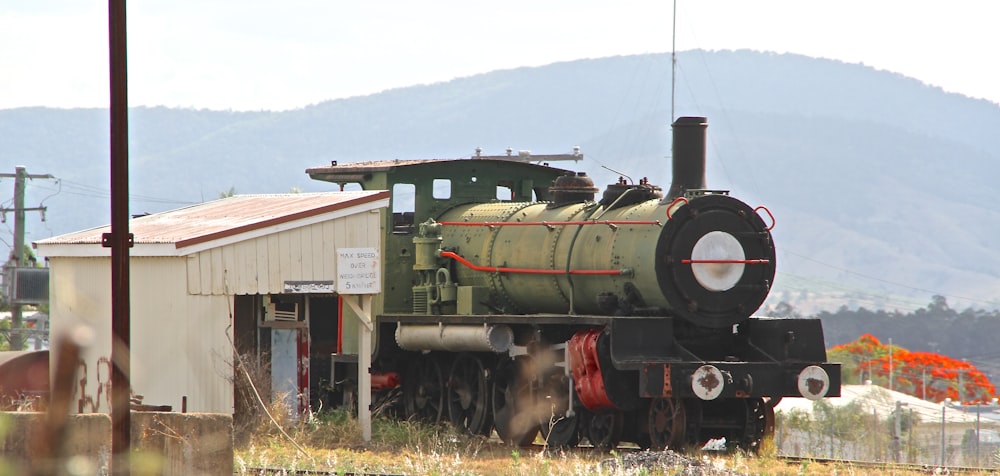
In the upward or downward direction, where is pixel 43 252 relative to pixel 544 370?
upward

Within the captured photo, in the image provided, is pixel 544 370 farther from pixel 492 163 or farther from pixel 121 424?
pixel 121 424

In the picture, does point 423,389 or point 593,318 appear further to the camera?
point 423,389

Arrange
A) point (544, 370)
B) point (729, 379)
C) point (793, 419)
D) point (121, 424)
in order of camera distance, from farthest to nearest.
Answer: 1. point (793, 419)
2. point (544, 370)
3. point (729, 379)
4. point (121, 424)

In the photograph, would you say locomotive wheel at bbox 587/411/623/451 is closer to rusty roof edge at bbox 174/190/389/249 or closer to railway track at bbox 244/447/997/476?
railway track at bbox 244/447/997/476

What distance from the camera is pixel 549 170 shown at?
713 inches

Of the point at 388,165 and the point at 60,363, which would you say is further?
the point at 388,165

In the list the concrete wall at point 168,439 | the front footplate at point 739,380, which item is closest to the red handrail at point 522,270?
the front footplate at point 739,380

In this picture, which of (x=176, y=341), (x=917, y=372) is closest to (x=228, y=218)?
(x=176, y=341)

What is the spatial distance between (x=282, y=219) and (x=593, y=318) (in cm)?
363

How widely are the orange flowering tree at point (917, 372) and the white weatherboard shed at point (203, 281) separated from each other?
105 feet

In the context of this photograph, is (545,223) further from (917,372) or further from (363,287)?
(917,372)

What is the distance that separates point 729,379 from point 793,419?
14039mm

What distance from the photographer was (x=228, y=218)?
15.3m

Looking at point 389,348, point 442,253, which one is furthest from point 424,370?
point 442,253
